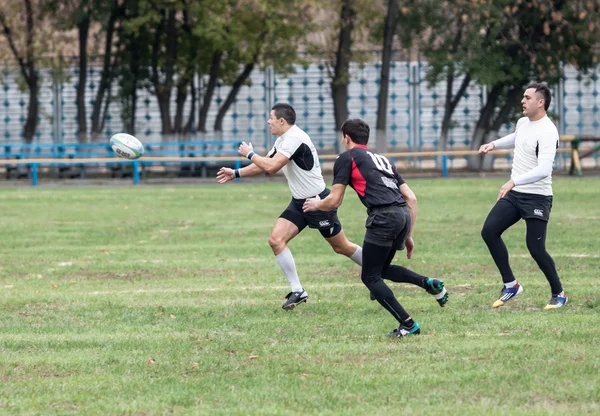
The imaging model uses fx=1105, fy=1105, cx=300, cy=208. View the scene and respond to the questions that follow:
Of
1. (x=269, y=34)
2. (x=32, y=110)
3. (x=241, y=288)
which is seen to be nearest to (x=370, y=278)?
(x=241, y=288)

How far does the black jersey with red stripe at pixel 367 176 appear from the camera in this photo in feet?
26.3

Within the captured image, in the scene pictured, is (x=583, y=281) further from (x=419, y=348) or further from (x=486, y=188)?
(x=486, y=188)

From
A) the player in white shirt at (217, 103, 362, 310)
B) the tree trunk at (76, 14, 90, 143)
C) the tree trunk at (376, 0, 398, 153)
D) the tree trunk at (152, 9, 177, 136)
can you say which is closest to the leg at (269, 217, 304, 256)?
the player in white shirt at (217, 103, 362, 310)

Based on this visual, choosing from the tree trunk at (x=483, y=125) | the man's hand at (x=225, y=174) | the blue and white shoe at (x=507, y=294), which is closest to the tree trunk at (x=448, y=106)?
the tree trunk at (x=483, y=125)

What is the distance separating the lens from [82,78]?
113ft

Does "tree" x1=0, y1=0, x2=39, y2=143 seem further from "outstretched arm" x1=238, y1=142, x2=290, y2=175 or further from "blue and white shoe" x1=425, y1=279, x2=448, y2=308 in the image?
"blue and white shoe" x1=425, y1=279, x2=448, y2=308

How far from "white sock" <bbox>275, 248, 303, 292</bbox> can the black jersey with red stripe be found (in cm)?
182

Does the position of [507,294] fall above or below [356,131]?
below

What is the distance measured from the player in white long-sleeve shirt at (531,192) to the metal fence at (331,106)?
26.1 meters

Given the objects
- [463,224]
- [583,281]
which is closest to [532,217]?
[583,281]

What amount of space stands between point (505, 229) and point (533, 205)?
32cm

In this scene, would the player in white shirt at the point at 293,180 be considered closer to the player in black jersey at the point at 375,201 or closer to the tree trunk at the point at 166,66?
the player in black jersey at the point at 375,201

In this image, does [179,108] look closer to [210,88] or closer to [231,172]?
[210,88]

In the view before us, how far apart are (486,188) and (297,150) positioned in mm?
16996
